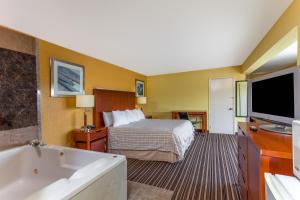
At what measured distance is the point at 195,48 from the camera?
3779 mm

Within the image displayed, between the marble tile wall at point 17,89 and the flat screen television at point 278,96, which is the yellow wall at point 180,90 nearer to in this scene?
the flat screen television at point 278,96

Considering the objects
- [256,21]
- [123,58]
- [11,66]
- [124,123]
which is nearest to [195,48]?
[256,21]

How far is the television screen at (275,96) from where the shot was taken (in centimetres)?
126

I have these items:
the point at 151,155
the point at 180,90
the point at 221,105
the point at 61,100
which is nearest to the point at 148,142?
the point at 151,155

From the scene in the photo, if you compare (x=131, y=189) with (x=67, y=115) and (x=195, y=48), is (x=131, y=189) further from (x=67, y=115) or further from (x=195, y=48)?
(x=195, y=48)

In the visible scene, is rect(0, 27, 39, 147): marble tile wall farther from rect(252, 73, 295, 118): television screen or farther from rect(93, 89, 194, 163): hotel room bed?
rect(252, 73, 295, 118): television screen

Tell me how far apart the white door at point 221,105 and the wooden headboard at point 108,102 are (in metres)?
2.94

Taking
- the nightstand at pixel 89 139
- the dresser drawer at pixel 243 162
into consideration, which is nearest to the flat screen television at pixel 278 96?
the dresser drawer at pixel 243 162

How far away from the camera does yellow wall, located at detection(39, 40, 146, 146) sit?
2724 millimetres

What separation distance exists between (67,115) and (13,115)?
897mm

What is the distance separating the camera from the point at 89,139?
9.89 ft

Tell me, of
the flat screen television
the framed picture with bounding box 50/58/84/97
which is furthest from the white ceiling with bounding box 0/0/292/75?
the flat screen television

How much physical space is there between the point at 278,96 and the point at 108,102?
137 inches

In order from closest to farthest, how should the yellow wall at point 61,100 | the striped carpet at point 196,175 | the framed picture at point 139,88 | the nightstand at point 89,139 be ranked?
the striped carpet at point 196,175, the yellow wall at point 61,100, the nightstand at point 89,139, the framed picture at point 139,88
